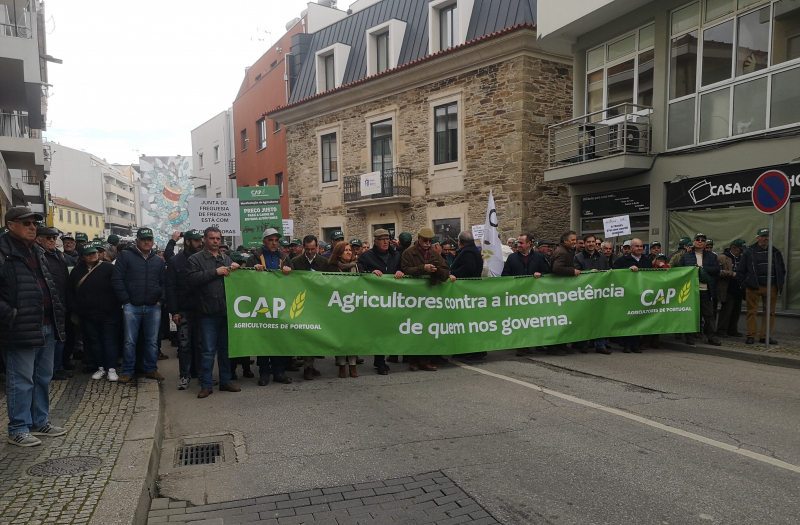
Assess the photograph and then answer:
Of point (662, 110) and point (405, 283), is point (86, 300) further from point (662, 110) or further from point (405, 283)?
point (662, 110)

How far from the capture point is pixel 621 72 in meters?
15.1

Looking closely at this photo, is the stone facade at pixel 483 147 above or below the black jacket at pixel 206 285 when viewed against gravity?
above

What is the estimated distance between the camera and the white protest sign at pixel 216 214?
12.9 metres

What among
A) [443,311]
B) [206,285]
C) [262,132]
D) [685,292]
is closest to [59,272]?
[206,285]

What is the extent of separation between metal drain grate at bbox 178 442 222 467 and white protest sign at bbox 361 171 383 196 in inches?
672

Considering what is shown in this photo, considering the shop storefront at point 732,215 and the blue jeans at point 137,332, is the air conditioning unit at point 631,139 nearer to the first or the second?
the shop storefront at point 732,215

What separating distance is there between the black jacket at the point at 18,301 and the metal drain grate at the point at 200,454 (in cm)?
150

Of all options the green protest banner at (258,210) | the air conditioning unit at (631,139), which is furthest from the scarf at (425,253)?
the air conditioning unit at (631,139)

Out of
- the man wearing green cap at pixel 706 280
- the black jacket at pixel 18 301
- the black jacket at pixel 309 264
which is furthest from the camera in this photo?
the man wearing green cap at pixel 706 280

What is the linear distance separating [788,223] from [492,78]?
9.75 meters

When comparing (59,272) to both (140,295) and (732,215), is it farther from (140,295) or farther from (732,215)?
(732,215)

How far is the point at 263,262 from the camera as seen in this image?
7.88 meters

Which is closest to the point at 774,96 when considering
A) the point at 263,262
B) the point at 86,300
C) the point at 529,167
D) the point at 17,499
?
the point at 529,167

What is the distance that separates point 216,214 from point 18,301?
842 cm
